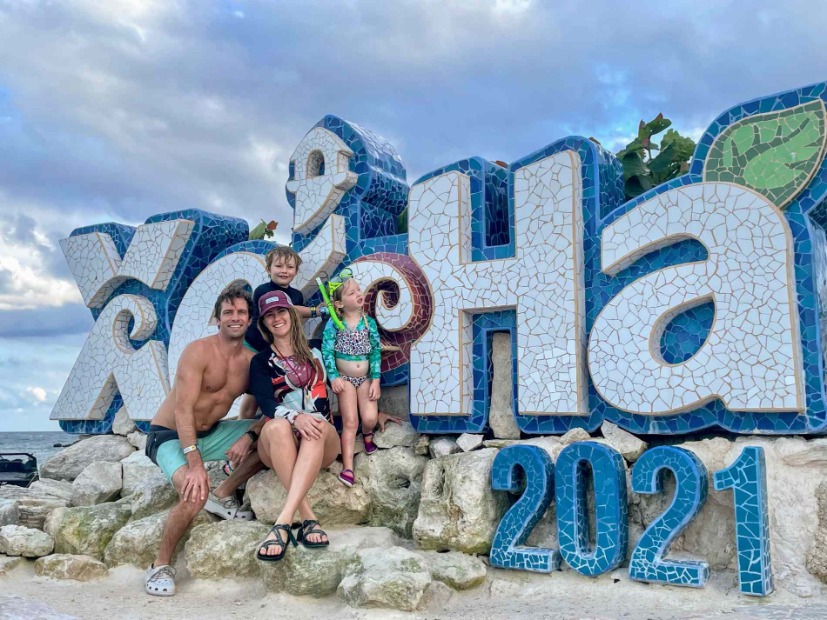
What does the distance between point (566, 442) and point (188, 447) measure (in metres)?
2.34

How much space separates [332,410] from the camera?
5.70 meters

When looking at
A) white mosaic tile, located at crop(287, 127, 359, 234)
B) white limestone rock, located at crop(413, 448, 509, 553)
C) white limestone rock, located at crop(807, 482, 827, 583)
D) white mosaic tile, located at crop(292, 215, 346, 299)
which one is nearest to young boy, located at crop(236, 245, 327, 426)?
white mosaic tile, located at crop(292, 215, 346, 299)

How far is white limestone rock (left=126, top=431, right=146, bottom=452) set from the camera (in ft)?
22.6

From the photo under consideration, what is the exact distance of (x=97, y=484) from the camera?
632cm

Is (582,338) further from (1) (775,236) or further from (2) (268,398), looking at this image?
(2) (268,398)

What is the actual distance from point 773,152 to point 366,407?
297 centimetres

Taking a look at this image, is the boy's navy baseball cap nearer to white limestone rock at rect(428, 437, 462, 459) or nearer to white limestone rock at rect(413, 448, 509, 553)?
white limestone rock at rect(428, 437, 462, 459)

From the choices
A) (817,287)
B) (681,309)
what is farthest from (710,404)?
(817,287)

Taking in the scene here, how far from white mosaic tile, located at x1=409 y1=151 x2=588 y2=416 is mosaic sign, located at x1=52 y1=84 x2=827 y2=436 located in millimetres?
10

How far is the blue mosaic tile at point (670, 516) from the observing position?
4.18 meters

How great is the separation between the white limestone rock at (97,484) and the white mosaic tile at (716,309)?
4.05 m

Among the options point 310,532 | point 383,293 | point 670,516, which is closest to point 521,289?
point 383,293

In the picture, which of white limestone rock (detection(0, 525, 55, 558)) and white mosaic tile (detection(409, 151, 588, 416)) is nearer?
white mosaic tile (detection(409, 151, 588, 416))

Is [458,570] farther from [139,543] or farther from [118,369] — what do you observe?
[118,369]
